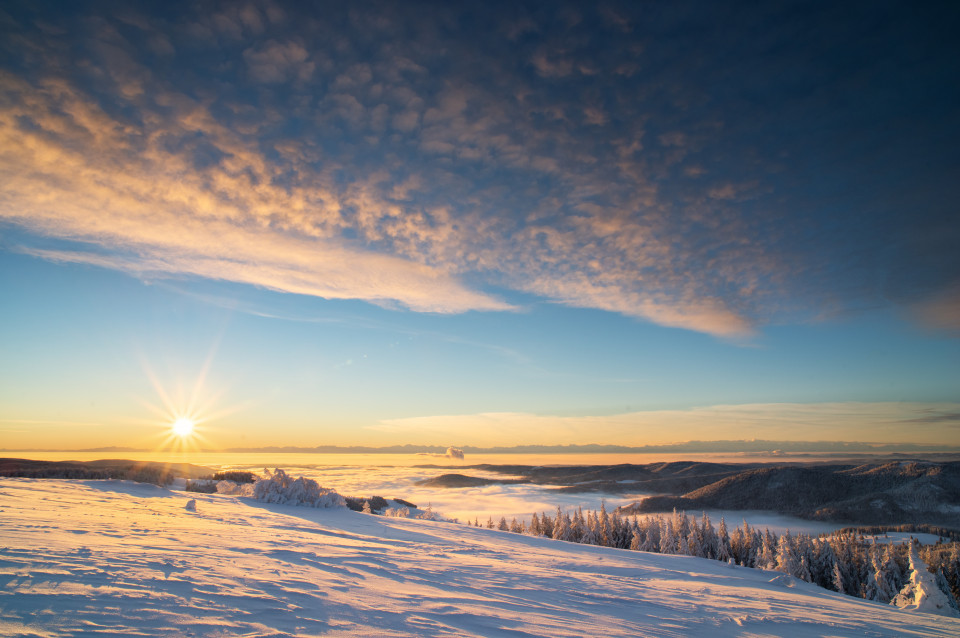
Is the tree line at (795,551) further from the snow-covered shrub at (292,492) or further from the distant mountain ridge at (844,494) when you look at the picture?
the distant mountain ridge at (844,494)

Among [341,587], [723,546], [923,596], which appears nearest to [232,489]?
[341,587]

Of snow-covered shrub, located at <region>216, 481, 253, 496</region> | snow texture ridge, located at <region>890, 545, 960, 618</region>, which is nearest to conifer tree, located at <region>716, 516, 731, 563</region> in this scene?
snow texture ridge, located at <region>890, 545, 960, 618</region>

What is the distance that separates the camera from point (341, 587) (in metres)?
6.18

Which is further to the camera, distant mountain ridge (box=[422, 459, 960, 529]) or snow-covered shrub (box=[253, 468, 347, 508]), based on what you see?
distant mountain ridge (box=[422, 459, 960, 529])

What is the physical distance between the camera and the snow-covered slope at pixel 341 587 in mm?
4418

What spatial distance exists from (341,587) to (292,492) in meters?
15.4

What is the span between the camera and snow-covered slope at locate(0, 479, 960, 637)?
442 centimetres

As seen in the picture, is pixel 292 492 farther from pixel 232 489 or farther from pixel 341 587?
pixel 341 587

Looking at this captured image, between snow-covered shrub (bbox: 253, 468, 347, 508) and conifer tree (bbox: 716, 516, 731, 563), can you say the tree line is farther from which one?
snow-covered shrub (bbox: 253, 468, 347, 508)

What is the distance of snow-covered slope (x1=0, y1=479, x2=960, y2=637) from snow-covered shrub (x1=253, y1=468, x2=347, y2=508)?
242 inches

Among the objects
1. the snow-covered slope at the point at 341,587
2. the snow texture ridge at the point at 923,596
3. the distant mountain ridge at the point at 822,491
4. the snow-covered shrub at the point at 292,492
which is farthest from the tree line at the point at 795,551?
the distant mountain ridge at the point at 822,491

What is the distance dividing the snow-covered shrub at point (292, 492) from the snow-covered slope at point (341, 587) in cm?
614

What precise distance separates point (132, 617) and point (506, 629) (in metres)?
3.72

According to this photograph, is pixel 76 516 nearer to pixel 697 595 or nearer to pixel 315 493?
pixel 315 493
